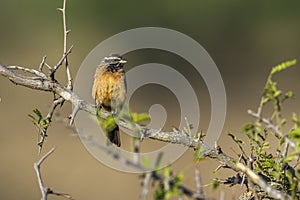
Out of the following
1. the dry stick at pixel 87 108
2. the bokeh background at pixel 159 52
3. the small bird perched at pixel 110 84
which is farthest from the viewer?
the bokeh background at pixel 159 52

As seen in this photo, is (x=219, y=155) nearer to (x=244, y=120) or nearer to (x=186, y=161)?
(x=186, y=161)

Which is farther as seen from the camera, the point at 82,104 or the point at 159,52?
the point at 159,52

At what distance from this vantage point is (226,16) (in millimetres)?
17141

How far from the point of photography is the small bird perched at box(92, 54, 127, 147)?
5.18 metres

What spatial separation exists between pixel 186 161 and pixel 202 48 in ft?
18.6

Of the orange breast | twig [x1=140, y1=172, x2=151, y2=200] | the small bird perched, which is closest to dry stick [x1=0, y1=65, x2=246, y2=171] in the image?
twig [x1=140, y1=172, x2=151, y2=200]

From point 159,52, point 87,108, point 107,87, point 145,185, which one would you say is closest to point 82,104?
point 87,108

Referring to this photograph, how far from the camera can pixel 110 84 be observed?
531cm

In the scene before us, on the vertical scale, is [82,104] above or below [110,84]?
below

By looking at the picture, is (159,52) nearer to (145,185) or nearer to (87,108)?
(87,108)

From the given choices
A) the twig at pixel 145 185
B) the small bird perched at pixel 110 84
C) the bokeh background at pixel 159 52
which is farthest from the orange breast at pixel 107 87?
the bokeh background at pixel 159 52

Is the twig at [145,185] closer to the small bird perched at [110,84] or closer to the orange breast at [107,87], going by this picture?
the small bird perched at [110,84]

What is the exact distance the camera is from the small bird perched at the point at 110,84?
204 inches

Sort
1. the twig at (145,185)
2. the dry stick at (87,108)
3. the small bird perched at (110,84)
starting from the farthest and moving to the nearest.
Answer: the small bird perched at (110,84) → the dry stick at (87,108) → the twig at (145,185)
